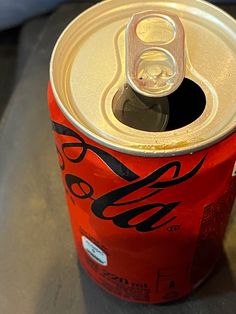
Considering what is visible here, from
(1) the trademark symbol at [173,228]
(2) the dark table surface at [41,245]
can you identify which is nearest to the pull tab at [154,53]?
(1) the trademark symbol at [173,228]

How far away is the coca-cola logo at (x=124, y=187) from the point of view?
20.1 inches

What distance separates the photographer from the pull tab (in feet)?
1.77

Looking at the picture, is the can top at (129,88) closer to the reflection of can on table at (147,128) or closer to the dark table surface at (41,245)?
the reflection of can on table at (147,128)

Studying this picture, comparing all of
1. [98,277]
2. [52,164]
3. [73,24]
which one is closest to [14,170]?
[52,164]

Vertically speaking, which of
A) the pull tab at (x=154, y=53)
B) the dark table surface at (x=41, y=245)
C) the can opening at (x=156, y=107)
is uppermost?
the pull tab at (x=154, y=53)

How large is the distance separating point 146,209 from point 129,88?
122 mm

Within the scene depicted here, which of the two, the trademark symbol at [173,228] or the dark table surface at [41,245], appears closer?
the trademark symbol at [173,228]

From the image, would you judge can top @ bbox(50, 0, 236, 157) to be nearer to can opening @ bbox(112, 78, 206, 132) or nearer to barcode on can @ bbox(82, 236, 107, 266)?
can opening @ bbox(112, 78, 206, 132)

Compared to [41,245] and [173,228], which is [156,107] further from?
[41,245]

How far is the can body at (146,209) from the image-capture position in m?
0.51

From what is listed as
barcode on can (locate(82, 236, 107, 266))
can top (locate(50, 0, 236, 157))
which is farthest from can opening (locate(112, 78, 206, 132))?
barcode on can (locate(82, 236, 107, 266))

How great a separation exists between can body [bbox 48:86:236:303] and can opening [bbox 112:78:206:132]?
6 cm

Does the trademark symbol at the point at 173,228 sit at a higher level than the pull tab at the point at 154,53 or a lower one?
lower

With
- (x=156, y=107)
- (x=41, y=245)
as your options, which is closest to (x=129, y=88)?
(x=156, y=107)
